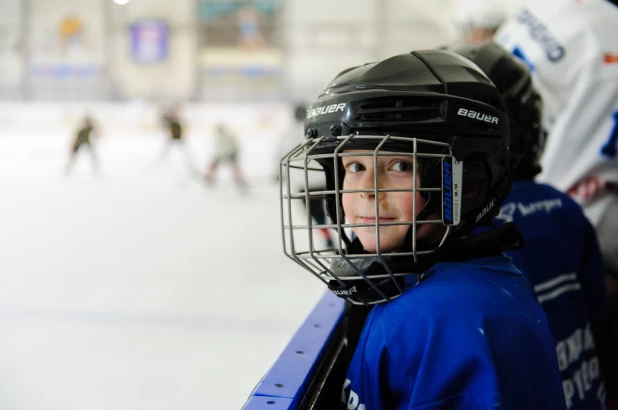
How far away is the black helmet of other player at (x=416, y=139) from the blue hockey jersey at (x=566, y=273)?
1.09 feet

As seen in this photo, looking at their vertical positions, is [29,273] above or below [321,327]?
below

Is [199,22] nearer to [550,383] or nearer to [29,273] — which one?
[29,273]

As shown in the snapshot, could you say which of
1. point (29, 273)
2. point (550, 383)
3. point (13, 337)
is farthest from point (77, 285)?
point (550, 383)

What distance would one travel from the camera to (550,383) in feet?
2.09

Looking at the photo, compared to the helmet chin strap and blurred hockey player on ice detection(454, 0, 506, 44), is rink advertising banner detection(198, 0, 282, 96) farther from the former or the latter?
the helmet chin strap

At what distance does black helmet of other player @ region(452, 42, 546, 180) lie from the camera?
125 cm

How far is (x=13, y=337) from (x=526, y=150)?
1564 millimetres

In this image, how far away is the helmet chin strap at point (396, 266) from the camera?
0.71 m

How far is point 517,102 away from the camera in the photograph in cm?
126

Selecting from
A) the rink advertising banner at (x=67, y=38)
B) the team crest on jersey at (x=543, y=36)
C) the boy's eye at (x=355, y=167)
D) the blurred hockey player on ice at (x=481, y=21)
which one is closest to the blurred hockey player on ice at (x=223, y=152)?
the rink advertising banner at (x=67, y=38)

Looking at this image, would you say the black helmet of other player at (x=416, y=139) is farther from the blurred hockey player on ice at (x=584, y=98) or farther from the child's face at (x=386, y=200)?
the blurred hockey player on ice at (x=584, y=98)

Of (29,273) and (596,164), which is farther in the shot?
(29,273)

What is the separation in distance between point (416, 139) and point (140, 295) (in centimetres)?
187

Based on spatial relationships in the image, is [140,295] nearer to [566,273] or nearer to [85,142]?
[566,273]
